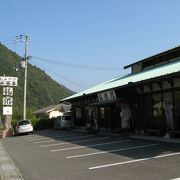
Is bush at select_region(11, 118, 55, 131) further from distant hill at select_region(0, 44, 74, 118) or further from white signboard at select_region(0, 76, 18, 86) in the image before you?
distant hill at select_region(0, 44, 74, 118)

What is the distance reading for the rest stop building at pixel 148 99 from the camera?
19.1 m

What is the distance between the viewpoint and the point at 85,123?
120 ft

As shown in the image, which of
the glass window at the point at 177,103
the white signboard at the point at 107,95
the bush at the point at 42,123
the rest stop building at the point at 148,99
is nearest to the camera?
the glass window at the point at 177,103

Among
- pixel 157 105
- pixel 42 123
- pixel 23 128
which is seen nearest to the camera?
pixel 157 105

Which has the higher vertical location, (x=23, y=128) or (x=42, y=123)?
(x=42, y=123)

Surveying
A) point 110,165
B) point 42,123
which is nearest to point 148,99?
point 110,165

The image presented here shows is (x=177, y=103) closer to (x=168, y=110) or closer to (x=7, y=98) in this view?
(x=168, y=110)

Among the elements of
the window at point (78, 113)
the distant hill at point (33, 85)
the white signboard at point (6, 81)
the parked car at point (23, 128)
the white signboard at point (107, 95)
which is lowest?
the parked car at point (23, 128)

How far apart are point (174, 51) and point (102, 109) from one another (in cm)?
994

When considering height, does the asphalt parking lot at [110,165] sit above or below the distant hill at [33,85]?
below

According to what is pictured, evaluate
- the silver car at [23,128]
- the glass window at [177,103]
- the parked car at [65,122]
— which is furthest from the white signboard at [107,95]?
the parked car at [65,122]

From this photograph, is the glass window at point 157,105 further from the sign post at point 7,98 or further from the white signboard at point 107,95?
the sign post at point 7,98

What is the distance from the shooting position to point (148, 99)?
72.5ft

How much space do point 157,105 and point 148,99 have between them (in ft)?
3.71
